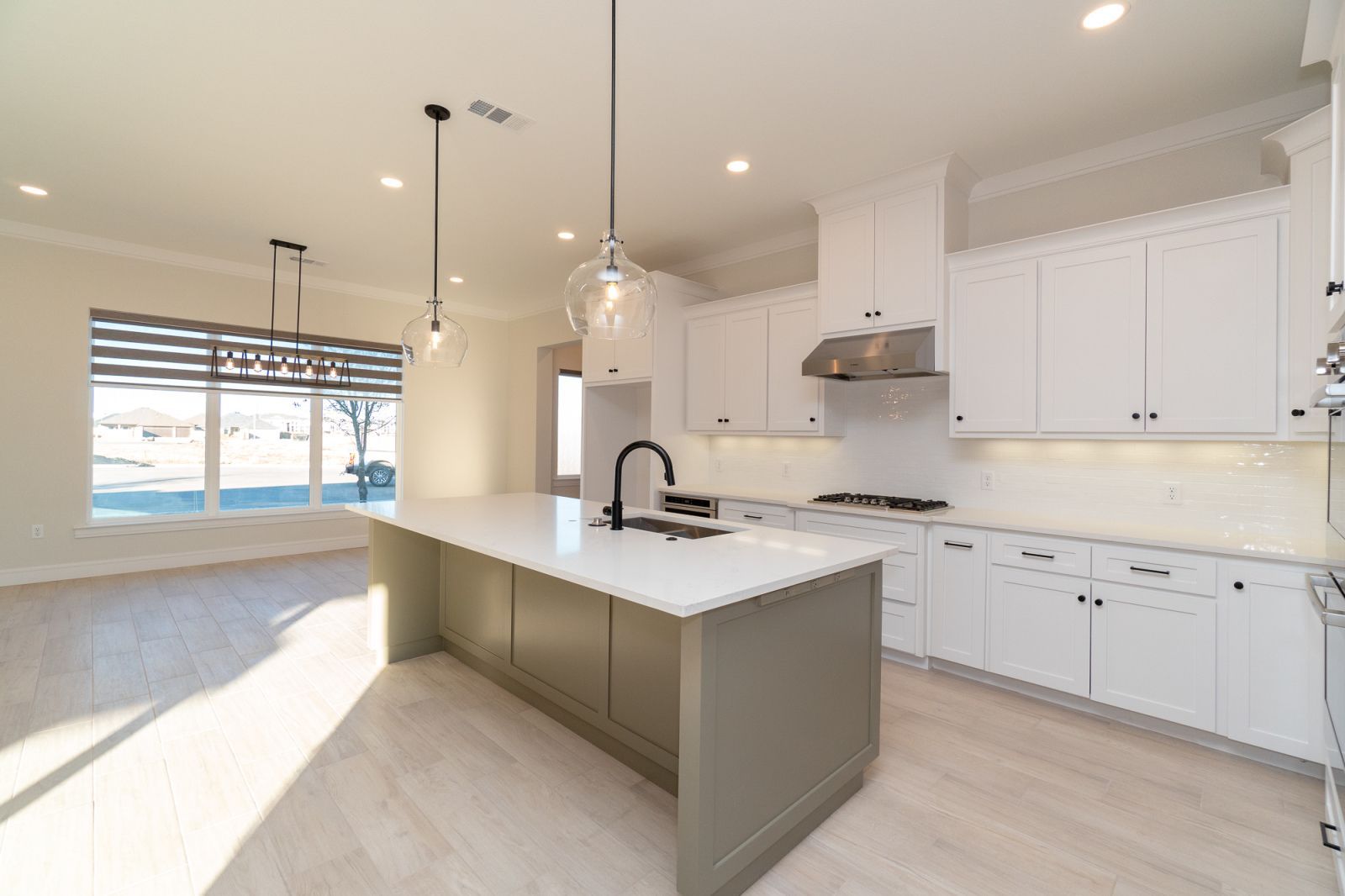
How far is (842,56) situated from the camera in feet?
8.05

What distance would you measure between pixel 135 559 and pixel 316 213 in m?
3.64

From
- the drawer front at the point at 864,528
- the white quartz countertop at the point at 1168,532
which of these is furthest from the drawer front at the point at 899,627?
the white quartz countertop at the point at 1168,532

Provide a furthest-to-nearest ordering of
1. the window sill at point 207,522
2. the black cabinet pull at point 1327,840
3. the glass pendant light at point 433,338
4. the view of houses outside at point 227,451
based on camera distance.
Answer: the view of houses outside at point 227,451 → the window sill at point 207,522 → the glass pendant light at point 433,338 → the black cabinet pull at point 1327,840

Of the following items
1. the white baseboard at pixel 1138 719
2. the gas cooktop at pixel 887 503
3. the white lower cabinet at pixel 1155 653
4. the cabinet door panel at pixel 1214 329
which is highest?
the cabinet door panel at pixel 1214 329

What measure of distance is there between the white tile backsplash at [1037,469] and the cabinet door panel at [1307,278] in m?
0.39

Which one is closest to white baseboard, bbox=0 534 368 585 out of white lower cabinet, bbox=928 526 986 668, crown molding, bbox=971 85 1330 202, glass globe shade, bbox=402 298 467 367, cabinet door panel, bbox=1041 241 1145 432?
glass globe shade, bbox=402 298 467 367

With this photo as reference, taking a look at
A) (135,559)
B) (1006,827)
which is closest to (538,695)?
(1006,827)

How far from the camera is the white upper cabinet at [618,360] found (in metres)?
4.83

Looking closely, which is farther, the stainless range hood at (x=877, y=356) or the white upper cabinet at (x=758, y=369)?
the white upper cabinet at (x=758, y=369)

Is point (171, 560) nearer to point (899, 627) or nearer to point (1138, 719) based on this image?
point (899, 627)

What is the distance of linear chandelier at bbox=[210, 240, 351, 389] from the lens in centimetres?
518

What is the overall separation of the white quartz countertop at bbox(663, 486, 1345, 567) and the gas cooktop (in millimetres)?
77

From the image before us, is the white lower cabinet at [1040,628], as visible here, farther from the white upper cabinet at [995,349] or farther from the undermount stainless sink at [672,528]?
the undermount stainless sink at [672,528]

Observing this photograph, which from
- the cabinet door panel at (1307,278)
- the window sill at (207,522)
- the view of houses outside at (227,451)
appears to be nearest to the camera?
the cabinet door panel at (1307,278)
